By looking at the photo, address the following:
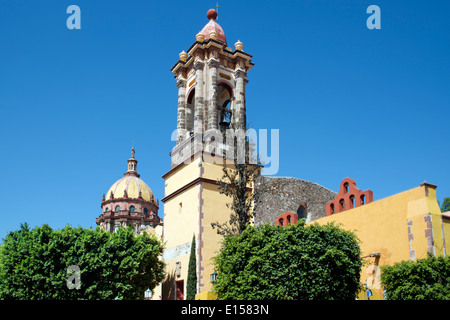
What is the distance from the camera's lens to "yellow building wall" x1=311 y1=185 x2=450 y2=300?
1848 cm

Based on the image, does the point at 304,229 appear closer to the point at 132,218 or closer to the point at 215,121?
the point at 215,121

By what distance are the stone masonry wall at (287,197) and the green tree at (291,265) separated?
1200 cm

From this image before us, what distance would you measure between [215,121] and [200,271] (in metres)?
9.52

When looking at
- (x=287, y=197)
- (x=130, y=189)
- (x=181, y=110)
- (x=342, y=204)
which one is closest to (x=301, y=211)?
(x=287, y=197)

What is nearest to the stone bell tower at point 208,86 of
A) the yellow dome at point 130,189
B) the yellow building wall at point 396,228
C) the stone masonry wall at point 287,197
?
the stone masonry wall at point 287,197

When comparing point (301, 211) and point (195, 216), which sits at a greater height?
point (301, 211)

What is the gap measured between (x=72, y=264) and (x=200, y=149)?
9.55 metres

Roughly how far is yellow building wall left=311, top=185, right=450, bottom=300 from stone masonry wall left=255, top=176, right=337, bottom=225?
8.26 meters

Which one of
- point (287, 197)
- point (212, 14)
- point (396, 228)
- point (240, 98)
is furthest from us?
point (212, 14)

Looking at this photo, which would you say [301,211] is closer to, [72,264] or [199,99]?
[199,99]

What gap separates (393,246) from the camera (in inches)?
782

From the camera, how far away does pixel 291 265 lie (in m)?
16.0

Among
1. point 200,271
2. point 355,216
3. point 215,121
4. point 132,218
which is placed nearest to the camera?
point 355,216
